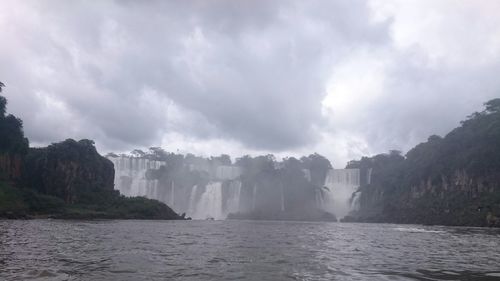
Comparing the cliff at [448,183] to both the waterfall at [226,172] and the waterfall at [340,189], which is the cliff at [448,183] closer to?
the waterfall at [340,189]

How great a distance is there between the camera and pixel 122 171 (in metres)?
167

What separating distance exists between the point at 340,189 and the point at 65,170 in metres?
110

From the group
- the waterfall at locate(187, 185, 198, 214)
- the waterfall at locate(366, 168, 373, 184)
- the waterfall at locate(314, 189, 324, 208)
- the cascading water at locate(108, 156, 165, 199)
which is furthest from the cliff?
the cascading water at locate(108, 156, 165, 199)

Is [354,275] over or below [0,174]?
below

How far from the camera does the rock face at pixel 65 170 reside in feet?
395

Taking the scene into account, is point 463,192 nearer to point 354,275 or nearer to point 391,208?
point 391,208

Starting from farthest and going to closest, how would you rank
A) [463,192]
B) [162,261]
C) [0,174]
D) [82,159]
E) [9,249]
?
[463,192], [82,159], [0,174], [9,249], [162,261]

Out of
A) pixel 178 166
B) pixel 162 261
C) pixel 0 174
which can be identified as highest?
pixel 178 166

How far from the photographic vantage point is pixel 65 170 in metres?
123

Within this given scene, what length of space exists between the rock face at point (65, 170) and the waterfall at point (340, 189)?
90.8 metres

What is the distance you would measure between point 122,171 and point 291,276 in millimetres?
156522

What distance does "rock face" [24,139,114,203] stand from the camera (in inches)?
4742

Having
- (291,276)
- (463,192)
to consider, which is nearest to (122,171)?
(463,192)

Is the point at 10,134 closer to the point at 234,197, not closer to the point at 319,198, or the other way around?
the point at 234,197
